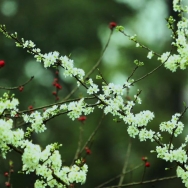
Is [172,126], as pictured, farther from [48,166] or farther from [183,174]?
[48,166]

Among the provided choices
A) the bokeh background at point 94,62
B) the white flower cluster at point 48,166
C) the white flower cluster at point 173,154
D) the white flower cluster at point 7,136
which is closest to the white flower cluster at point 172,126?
the white flower cluster at point 173,154

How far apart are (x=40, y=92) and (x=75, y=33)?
6.60 ft

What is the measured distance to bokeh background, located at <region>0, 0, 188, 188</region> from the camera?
13.6 meters

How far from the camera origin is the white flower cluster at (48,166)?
3332 millimetres

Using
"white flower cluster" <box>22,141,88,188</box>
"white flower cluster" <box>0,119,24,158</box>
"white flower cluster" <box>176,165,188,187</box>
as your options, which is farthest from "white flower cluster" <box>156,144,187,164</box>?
"white flower cluster" <box>0,119,24,158</box>

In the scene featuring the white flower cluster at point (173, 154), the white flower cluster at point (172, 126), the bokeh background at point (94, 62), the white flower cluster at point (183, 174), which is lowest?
the white flower cluster at point (183, 174)

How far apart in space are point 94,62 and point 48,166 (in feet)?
35.5

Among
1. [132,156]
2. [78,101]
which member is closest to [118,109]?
[78,101]

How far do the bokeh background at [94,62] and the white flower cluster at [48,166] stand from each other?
30.0 ft

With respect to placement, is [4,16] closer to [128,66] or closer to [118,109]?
[128,66]

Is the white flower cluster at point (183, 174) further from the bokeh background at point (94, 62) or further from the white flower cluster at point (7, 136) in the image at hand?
the bokeh background at point (94, 62)

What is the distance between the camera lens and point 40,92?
1420cm

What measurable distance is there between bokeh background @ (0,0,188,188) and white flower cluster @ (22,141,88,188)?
9.16m

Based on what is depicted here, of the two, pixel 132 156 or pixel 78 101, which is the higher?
pixel 132 156
